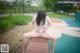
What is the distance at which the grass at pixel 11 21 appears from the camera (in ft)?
21.2

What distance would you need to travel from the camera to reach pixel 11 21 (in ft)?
21.2

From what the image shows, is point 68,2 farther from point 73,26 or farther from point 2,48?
point 2,48

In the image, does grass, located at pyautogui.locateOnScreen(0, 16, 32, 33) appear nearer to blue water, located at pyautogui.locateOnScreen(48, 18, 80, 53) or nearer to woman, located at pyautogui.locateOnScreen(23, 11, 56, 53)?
woman, located at pyautogui.locateOnScreen(23, 11, 56, 53)

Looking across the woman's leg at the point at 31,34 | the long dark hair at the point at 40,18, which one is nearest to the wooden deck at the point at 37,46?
the woman's leg at the point at 31,34

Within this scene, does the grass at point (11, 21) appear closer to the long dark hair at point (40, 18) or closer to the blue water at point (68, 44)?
the long dark hair at point (40, 18)

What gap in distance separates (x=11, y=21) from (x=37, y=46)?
29 centimetres

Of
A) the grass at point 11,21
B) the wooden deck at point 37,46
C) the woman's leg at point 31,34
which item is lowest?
the wooden deck at point 37,46

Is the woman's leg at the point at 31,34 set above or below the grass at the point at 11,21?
below

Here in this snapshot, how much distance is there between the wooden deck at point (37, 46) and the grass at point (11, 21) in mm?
168

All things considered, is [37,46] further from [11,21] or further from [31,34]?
[11,21]

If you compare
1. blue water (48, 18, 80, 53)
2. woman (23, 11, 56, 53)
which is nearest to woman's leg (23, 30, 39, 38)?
woman (23, 11, 56, 53)

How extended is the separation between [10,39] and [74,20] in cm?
54

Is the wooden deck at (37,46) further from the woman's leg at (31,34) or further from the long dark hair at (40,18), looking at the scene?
the long dark hair at (40,18)

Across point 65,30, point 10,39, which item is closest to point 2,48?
point 10,39
